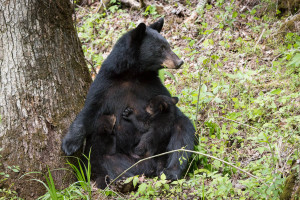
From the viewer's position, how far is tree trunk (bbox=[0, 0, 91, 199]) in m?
3.77

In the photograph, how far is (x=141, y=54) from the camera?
4.59 metres

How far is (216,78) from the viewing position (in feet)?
21.0

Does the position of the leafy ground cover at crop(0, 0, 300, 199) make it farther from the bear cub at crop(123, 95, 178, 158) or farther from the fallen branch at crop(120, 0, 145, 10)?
the bear cub at crop(123, 95, 178, 158)

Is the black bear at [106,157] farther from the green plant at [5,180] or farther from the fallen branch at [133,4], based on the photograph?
the fallen branch at [133,4]

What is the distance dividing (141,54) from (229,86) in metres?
1.74

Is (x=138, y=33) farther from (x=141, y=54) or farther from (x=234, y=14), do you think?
(x=234, y=14)

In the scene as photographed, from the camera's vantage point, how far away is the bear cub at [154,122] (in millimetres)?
4449

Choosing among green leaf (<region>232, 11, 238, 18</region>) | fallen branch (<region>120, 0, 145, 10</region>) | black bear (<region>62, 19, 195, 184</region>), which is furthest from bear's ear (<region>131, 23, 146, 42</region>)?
fallen branch (<region>120, 0, 145, 10</region>)

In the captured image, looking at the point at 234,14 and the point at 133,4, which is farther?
the point at 133,4

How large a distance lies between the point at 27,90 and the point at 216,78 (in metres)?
3.71

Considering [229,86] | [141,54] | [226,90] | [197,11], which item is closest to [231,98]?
[229,86]

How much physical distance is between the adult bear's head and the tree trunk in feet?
2.30

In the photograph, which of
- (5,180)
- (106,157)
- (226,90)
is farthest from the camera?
(226,90)

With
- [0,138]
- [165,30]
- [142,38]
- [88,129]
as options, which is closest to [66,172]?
[88,129]
